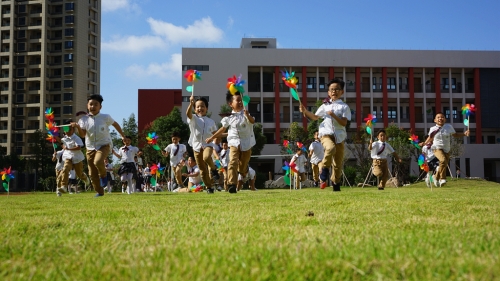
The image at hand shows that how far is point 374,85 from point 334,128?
47.0 meters

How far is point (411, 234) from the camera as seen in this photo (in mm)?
3238

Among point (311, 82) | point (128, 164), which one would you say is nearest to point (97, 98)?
point (128, 164)

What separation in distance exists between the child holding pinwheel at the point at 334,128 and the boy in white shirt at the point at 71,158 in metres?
6.89

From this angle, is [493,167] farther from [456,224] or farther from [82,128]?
[456,224]

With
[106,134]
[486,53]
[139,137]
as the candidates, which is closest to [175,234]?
[106,134]

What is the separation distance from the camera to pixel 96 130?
35.0 feet

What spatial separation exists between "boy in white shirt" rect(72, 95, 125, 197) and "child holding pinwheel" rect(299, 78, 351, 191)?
4375 millimetres

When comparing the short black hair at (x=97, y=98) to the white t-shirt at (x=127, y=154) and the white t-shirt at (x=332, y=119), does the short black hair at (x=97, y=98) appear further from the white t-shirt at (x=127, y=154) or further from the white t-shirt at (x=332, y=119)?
the white t-shirt at (x=127, y=154)

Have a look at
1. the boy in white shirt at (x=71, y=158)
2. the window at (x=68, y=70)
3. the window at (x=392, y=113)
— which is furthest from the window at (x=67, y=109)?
the boy in white shirt at (x=71, y=158)

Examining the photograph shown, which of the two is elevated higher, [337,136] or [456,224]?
[337,136]

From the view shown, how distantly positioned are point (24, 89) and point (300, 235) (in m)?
69.7

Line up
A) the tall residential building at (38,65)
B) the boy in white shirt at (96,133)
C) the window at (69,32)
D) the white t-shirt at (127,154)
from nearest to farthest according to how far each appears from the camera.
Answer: the boy in white shirt at (96,133), the white t-shirt at (127,154), the tall residential building at (38,65), the window at (69,32)

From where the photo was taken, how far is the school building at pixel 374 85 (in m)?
53.1

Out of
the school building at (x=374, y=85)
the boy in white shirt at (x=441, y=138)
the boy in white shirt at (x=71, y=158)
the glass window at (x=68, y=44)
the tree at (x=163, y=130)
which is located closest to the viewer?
the boy in white shirt at (x=71, y=158)
